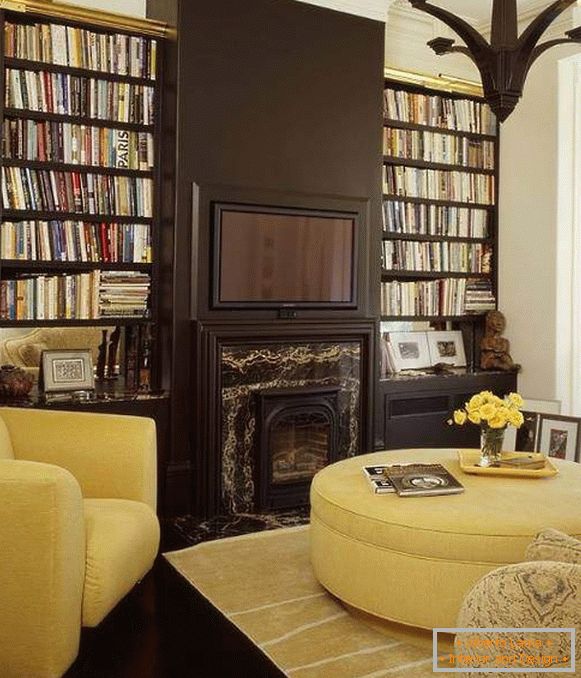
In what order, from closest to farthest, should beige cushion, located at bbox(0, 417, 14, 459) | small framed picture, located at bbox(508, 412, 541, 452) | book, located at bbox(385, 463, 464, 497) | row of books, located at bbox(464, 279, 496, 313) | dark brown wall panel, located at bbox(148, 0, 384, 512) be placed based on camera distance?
book, located at bbox(385, 463, 464, 497)
beige cushion, located at bbox(0, 417, 14, 459)
dark brown wall panel, located at bbox(148, 0, 384, 512)
small framed picture, located at bbox(508, 412, 541, 452)
row of books, located at bbox(464, 279, 496, 313)

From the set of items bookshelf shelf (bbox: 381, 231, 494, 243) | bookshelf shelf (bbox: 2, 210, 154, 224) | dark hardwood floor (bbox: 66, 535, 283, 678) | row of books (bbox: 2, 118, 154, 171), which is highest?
row of books (bbox: 2, 118, 154, 171)

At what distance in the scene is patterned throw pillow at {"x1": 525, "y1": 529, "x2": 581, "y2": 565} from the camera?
4.17ft

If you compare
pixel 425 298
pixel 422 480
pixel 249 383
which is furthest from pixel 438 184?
pixel 422 480

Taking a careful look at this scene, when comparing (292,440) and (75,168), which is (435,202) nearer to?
(292,440)

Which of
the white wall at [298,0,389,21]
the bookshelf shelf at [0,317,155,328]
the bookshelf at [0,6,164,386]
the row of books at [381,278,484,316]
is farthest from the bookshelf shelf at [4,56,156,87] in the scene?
the row of books at [381,278,484,316]

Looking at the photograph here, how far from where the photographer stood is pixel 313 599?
2680 millimetres

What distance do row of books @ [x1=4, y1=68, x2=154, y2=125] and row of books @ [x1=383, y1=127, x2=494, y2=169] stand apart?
1.62 metres

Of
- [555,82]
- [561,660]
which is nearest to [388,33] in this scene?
[555,82]

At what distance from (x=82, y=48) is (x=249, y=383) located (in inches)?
76.4

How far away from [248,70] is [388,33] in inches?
56.8

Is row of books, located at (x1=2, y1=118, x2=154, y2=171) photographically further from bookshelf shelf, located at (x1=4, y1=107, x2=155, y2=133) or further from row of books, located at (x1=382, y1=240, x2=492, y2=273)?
row of books, located at (x1=382, y1=240, x2=492, y2=273)

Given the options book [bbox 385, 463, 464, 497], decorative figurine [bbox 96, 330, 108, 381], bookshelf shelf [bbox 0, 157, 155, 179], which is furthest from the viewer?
decorative figurine [bbox 96, 330, 108, 381]

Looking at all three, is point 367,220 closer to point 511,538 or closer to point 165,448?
point 165,448

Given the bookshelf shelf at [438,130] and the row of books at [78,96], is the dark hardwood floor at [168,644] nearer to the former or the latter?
the row of books at [78,96]
